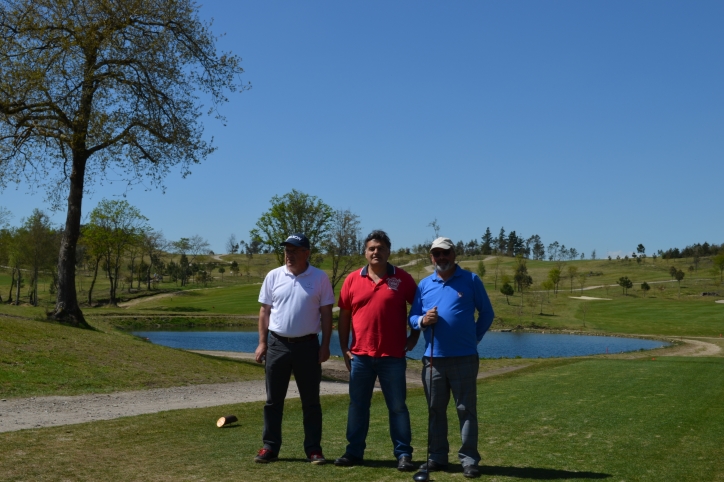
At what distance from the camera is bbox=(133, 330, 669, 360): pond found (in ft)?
145

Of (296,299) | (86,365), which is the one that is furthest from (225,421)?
(86,365)

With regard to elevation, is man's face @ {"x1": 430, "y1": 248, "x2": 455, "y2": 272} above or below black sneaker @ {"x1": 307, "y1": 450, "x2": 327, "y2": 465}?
above

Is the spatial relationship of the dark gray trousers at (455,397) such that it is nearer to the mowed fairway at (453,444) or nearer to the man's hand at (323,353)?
the mowed fairway at (453,444)

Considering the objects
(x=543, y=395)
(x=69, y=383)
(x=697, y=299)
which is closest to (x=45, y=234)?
(x=69, y=383)

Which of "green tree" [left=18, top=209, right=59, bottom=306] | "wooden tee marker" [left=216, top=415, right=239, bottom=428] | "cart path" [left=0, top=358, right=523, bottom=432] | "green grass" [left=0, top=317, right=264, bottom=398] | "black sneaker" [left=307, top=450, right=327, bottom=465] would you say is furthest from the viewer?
"green tree" [left=18, top=209, right=59, bottom=306]

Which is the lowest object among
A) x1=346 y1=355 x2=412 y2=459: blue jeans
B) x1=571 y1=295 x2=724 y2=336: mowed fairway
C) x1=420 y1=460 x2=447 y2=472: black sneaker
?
x1=571 y1=295 x2=724 y2=336: mowed fairway

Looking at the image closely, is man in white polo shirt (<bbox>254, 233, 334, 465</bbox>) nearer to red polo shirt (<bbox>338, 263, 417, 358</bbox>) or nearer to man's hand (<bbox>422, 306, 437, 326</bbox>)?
red polo shirt (<bbox>338, 263, 417, 358</bbox>)

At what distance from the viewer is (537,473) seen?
652 centimetres

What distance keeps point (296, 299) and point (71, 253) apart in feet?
58.8

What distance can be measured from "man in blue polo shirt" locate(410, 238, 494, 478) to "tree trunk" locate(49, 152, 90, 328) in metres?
18.6

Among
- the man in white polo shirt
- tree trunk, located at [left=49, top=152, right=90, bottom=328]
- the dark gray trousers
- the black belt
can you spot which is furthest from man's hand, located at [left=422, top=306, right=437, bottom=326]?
tree trunk, located at [left=49, top=152, right=90, bottom=328]

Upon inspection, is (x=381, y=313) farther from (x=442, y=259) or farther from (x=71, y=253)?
(x=71, y=253)

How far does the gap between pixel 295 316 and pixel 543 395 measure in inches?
329

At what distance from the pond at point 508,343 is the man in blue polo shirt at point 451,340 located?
34606 mm
